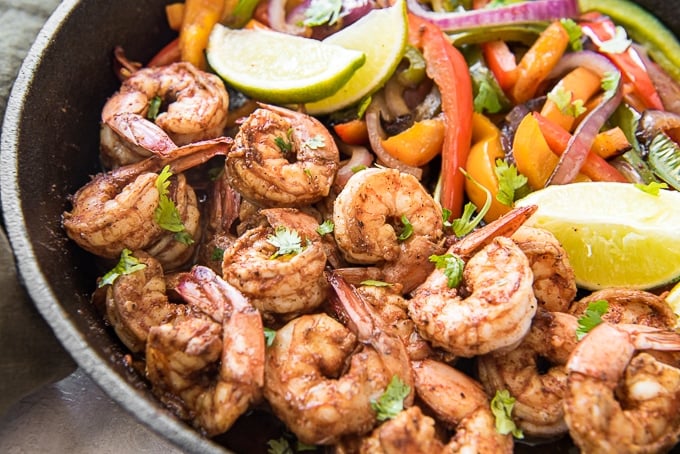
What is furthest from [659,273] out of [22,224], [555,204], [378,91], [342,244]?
[22,224]

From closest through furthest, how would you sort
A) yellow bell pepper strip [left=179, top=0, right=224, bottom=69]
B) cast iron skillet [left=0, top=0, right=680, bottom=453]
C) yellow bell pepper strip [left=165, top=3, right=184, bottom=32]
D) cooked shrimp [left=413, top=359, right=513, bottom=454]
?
cooked shrimp [left=413, top=359, right=513, bottom=454]
cast iron skillet [left=0, top=0, right=680, bottom=453]
yellow bell pepper strip [left=179, top=0, right=224, bottom=69]
yellow bell pepper strip [left=165, top=3, right=184, bottom=32]

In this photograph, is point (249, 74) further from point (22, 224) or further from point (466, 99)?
point (22, 224)

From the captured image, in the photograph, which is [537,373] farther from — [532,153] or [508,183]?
[532,153]

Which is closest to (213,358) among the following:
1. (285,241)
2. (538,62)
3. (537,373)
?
(285,241)

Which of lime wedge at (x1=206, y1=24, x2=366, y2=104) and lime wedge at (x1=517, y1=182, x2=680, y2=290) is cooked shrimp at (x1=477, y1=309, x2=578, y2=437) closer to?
lime wedge at (x1=517, y1=182, x2=680, y2=290)

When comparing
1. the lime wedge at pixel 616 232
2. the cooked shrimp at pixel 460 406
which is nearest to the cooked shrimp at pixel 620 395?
the cooked shrimp at pixel 460 406

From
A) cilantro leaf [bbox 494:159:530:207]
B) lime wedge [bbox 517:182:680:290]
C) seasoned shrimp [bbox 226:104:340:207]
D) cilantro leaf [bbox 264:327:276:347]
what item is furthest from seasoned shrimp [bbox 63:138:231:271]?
lime wedge [bbox 517:182:680:290]

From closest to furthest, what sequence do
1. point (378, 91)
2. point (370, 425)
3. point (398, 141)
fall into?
point (370, 425) → point (398, 141) → point (378, 91)
